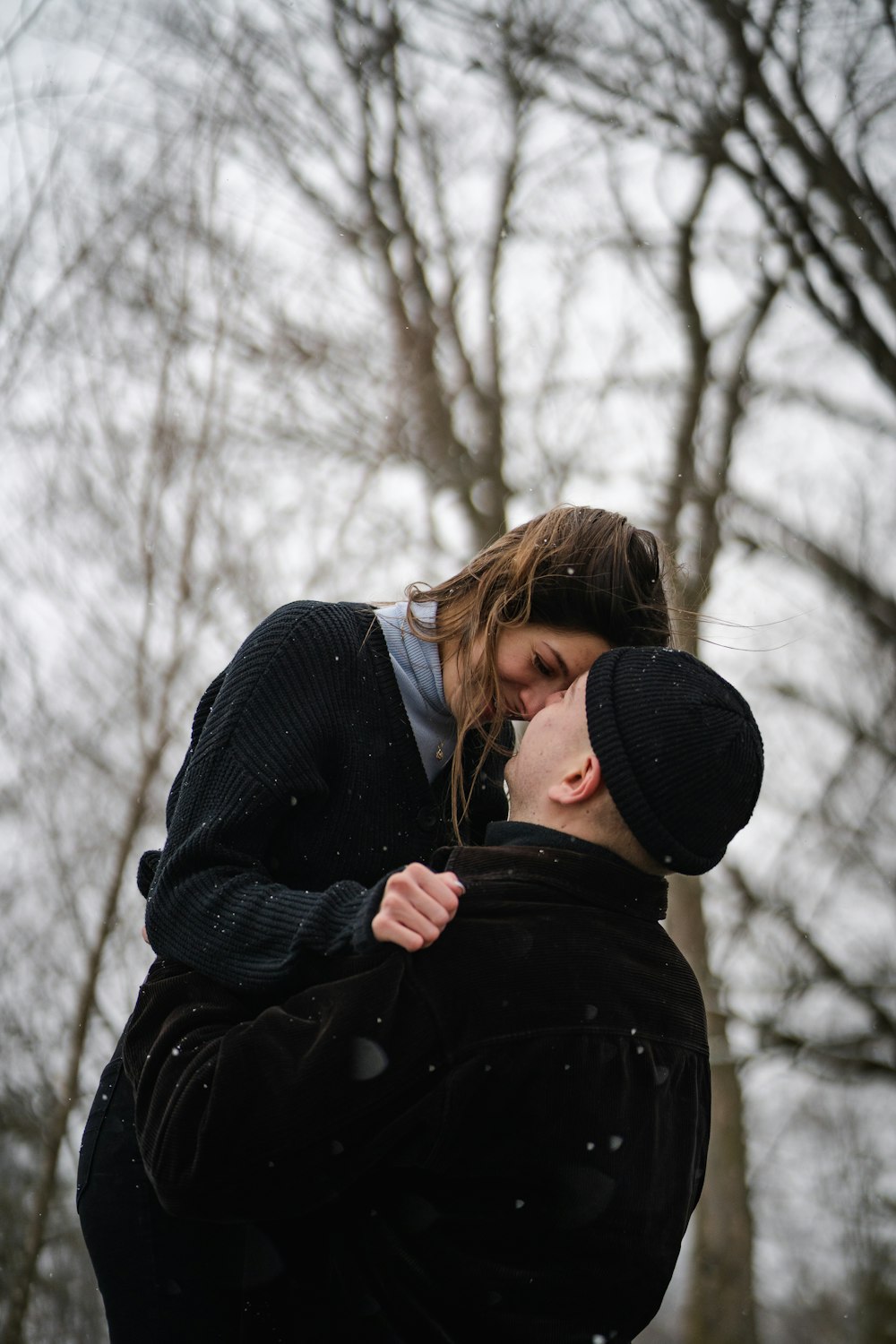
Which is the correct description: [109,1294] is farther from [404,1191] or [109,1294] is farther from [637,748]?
[637,748]

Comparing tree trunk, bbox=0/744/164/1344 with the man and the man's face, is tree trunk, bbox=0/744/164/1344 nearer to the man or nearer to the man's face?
the man

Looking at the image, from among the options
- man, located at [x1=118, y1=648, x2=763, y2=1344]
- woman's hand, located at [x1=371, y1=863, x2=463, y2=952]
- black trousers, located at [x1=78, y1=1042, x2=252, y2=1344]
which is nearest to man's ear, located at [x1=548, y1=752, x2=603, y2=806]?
man, located at [x1=118, y1=648, x2=763, y2=1344]

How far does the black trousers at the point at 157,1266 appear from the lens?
1330 millimetres

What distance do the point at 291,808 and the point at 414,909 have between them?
0.34 meters

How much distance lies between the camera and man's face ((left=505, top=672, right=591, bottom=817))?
1.31m

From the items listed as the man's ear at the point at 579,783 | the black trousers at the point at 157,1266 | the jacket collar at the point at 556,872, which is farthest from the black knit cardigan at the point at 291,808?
the black trousers at the point at 157,1266

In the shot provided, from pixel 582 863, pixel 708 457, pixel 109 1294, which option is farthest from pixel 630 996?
pixel 708 457

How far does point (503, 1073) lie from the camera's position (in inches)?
44.2

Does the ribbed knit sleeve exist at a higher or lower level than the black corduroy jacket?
higher

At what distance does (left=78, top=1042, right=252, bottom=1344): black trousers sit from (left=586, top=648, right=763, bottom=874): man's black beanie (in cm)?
68

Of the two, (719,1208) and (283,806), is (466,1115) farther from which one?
(719,1208)

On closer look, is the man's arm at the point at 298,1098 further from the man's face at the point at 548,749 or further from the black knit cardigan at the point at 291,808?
the man's face at the point at 548,749

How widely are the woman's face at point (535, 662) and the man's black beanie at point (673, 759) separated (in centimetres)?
23

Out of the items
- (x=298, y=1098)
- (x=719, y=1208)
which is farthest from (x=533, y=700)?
(x=719, y=1208)
